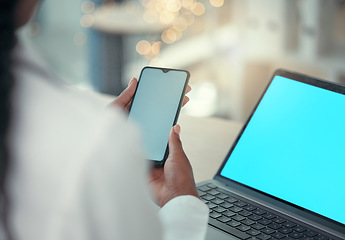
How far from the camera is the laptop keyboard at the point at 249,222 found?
2.45 ft

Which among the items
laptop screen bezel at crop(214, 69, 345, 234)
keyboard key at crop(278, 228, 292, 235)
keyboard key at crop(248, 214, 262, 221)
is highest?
laptop screen bezel at crop(214, 69, 345, 234)

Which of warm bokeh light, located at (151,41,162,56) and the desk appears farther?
warm bokeh light, located at (151,41,162,56)

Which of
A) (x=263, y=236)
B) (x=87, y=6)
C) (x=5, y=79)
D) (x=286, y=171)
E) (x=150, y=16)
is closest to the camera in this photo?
(x=5, y=79)

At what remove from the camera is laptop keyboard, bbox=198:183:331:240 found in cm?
75

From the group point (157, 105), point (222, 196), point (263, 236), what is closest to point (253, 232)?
point (263, 236)

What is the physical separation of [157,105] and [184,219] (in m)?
0.32

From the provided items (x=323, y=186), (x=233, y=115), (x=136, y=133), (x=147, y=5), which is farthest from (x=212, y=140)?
(x=147, y=5)

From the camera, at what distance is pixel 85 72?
381 cm

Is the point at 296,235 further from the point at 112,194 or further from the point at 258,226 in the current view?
the point at 112,194

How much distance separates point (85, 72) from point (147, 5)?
0.79 m

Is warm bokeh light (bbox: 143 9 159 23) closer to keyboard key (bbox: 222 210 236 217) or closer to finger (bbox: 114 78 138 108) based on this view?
finger (bbox: 114 78 138 108)

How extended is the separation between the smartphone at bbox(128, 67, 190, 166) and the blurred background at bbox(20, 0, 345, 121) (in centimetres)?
142

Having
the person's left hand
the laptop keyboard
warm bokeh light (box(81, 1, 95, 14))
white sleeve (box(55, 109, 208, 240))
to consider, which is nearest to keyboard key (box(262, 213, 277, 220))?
the laptop keyboard

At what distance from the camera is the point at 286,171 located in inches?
33.2
